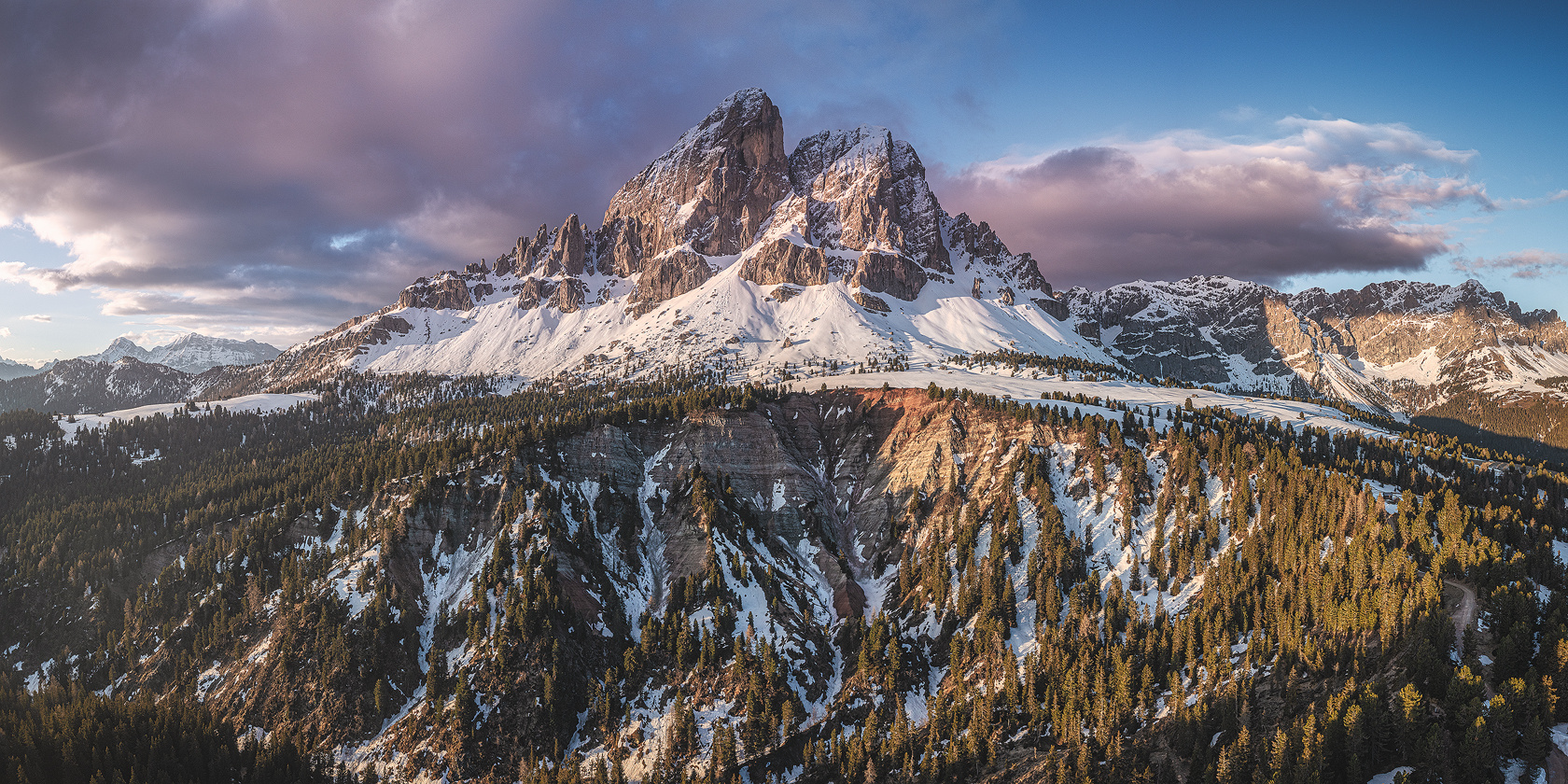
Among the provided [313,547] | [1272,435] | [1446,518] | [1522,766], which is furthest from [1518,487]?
[313,547]

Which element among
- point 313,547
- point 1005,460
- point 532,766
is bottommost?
point 532,766

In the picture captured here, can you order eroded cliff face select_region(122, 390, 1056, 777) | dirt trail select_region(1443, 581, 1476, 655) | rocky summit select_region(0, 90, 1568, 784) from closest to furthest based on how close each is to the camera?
dirt trail select_region(1443, 581, 1476, 655) → rocky summit select_region(0, 90, 1568, 784) → eroded cliff face select_region(122, 390, 1056, 777)

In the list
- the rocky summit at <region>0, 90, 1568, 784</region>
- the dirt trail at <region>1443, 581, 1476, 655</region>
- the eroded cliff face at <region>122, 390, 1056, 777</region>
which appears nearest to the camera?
the dirt trail at <region>1443, 581, 1476, 655</region>

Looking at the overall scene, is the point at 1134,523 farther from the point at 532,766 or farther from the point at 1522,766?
the point at 532,766

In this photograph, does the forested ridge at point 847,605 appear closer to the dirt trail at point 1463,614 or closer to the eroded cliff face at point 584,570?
the eroded cliff face at point 584,570

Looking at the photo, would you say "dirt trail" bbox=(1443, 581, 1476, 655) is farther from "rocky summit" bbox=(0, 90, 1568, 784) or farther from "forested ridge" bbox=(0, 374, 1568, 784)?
"forested ridge" bbox=(0, 374, 1568, 784)

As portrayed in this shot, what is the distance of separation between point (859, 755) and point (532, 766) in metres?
48.6

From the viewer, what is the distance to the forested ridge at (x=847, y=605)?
77062 mm

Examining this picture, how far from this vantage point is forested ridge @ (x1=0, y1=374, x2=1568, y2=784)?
7706 centimetres

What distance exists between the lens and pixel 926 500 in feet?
492

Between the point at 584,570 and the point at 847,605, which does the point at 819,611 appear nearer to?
the point at 847,605

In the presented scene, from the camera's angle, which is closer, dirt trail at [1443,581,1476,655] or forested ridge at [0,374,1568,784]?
dirt trail at [1443,581,1476,655]

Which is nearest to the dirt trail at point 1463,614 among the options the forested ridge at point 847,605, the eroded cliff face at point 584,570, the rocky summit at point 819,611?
the rocky summit at point 819,611

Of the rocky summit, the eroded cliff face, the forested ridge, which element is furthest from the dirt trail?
the eroded cliff face
